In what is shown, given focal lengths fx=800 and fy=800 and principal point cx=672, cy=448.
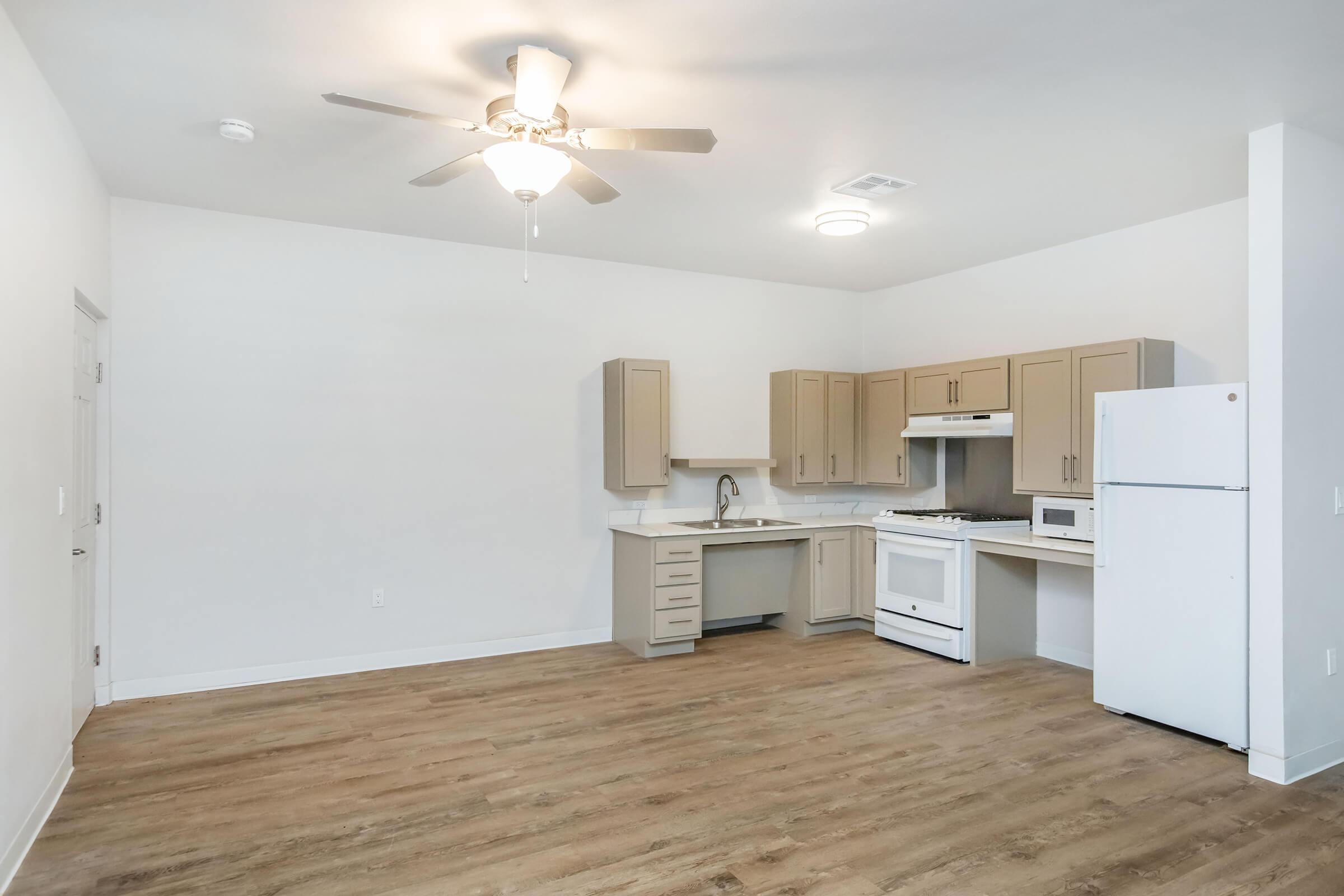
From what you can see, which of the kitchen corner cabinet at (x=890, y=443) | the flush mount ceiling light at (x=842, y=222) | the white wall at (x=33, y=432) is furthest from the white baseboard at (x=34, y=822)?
the kitchen corner cabinet at (x=890, y=443)

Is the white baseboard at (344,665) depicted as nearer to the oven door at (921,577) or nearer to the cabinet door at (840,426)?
the oven door at (921,577)

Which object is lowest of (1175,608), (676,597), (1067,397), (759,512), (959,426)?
(676,597)

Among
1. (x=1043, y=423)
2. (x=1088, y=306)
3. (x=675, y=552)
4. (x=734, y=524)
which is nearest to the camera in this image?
(x=1043, y=423)

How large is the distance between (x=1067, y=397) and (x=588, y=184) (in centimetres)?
319

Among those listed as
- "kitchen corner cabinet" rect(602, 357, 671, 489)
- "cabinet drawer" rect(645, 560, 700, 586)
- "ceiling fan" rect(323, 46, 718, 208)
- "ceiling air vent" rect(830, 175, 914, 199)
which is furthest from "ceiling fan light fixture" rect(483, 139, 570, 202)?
"cabinet drawer" rect(645, 560, 700, 586)

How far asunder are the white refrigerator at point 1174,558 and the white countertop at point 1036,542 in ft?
1.11

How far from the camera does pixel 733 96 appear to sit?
9.88 ft

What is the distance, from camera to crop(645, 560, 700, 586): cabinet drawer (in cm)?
512

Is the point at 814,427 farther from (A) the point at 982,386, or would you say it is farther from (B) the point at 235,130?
(B) the point at 235,130

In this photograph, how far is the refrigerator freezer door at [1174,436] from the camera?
3416 mm

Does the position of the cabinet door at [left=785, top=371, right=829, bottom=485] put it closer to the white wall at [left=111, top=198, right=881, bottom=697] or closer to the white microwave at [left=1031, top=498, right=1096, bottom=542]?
the white wall at [left=111, top=198, right=881, bottom=697]

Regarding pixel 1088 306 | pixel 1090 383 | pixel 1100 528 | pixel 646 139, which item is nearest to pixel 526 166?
pixel 646 139

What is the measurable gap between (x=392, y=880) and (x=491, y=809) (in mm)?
536

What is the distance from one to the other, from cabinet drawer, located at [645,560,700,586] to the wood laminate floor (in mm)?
751
